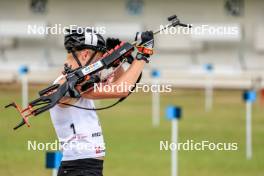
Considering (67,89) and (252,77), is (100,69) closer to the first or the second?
(67,89)

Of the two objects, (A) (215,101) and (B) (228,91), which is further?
(B) (228,91)

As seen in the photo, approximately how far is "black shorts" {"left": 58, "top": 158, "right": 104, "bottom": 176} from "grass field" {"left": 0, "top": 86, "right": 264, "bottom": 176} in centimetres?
685

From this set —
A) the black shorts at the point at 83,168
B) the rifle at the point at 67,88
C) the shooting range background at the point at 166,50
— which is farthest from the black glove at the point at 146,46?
the shooting range background at the point at 166,50

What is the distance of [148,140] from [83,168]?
47.1 feet

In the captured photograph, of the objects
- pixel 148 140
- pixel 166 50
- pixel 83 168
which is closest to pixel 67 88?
pixel 83 168

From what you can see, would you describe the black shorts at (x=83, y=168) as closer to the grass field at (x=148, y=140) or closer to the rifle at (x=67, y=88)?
the rifle at (x=67, y=88)

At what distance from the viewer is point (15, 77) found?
133 feet

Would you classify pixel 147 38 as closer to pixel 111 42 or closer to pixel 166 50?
pixel 111 42

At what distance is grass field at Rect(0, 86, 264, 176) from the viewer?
16250 mm

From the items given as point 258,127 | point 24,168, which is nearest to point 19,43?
point 258,127

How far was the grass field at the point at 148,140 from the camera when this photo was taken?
1625cm

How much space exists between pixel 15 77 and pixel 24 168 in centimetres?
2452

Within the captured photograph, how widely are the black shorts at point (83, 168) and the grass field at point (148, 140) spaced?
6855 millimetres

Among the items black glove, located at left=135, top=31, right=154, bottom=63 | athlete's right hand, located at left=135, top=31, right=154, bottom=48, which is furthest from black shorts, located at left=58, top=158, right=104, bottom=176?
athlete's right hand, located at left=135, top=31, right=154, bottom=48
